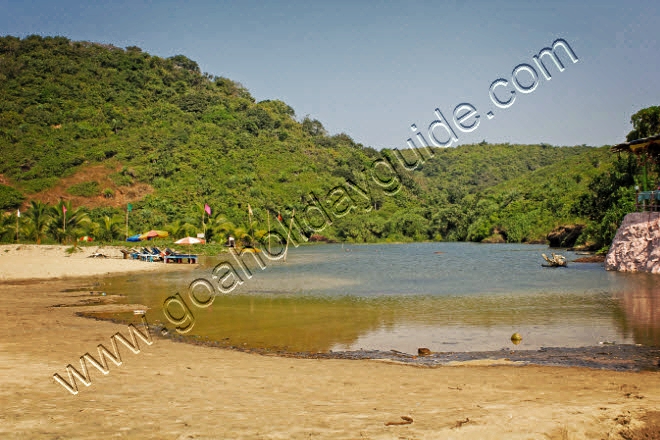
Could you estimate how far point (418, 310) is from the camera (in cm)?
1719

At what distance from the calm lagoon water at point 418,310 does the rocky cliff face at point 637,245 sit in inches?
47.7

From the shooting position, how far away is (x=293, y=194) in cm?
8288

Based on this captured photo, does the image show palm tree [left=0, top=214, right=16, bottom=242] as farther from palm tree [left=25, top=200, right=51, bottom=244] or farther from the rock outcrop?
the rock outcrop

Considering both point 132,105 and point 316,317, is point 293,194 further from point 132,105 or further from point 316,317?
point 316,317

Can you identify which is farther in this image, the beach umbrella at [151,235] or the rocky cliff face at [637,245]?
the beach umbrella at [151,235]

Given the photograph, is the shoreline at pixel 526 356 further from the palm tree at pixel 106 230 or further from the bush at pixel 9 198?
the bush at pixel 9 198

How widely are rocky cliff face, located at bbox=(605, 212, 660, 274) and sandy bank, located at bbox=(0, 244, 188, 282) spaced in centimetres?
2648

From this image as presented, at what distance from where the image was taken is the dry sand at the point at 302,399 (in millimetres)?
5504

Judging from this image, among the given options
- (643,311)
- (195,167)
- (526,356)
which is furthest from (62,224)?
(526,356)

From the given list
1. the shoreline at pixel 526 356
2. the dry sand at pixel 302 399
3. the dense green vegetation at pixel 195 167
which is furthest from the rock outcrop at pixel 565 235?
the dry sand at pixel 302 399

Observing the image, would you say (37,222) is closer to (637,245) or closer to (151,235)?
(151,235)

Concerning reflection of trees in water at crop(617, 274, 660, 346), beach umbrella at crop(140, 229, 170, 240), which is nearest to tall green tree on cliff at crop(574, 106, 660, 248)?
reflection of trees in water at crop(617, 274, 660, 346)

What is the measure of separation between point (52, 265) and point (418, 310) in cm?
2157

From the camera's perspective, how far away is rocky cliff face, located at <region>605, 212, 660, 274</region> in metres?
26.0
